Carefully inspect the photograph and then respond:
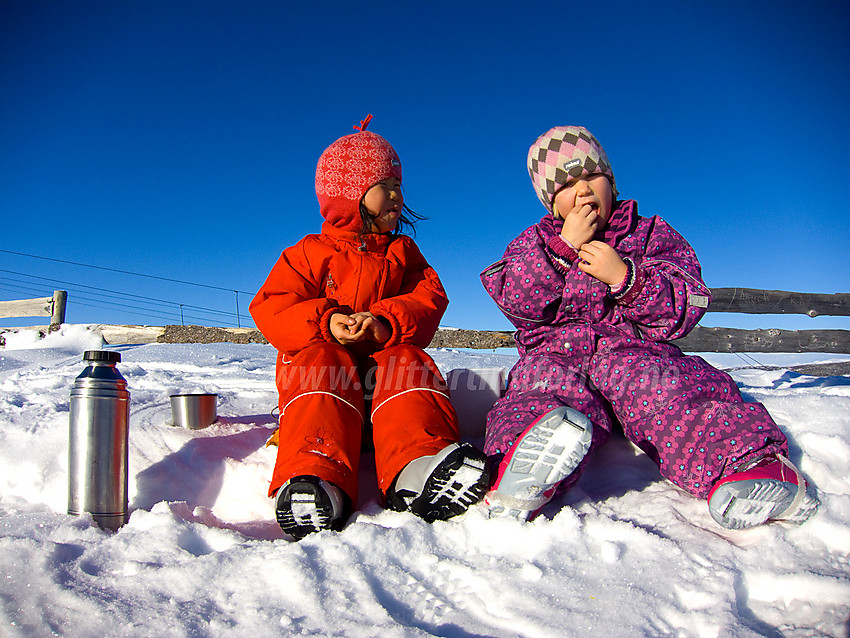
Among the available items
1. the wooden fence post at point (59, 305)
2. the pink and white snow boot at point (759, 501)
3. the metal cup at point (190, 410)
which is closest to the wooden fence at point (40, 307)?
the wooden fence post at point (59, 305)

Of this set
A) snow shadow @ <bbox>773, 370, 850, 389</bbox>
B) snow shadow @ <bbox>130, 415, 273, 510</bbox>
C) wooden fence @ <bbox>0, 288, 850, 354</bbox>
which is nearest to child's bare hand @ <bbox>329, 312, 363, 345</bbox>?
snow shadow @ <bbox>130, 415, 273, 510</bbox>

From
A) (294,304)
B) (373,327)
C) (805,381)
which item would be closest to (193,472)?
(294,304)

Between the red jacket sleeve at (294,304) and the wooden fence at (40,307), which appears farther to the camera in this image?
the wooden fence at (40,307)

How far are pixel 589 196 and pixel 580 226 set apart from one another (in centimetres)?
14

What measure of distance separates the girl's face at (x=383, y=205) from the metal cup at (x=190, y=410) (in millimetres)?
948

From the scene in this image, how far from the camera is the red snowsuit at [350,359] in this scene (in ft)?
4.84

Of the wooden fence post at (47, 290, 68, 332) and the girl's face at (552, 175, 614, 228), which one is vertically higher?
the wooden fence post at (47, 290, 68, 332)

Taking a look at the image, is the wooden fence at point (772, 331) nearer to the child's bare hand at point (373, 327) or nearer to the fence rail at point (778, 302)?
the fence rail at point (778, 302)

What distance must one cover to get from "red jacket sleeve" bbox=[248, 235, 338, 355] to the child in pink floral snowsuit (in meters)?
0.61

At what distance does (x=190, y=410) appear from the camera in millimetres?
2139

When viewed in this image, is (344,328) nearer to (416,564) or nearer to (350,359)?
(350,359)

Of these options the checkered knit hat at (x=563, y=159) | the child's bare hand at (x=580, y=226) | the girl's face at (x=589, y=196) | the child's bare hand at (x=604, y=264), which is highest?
the checkered knit hat at (x=563, y=159)

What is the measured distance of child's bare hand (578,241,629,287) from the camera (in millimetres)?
1710

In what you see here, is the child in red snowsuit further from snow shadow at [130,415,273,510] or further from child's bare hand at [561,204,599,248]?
child's bare hand at [561,204,599,248]
